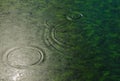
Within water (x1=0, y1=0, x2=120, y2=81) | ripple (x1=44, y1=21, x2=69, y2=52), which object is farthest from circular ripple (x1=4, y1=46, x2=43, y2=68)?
ripple (x1=44, y1=21, x2=69, y2=52)

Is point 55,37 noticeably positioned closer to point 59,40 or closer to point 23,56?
point 59,40

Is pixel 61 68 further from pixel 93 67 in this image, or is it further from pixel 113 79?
pixel 113 79

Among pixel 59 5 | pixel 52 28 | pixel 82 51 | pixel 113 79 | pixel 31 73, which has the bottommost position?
pixel 113 79

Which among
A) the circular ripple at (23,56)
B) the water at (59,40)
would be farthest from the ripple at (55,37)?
the circular ripple at (23,56)

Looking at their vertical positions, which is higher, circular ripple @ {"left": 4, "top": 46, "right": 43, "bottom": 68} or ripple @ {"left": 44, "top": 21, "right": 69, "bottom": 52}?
ripple @ {"left": 44, "top": 21, "right": 69, "bottom": 52}

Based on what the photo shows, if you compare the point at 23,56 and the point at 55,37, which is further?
the point at 55,37

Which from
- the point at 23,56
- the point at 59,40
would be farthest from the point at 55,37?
the point at 23,56

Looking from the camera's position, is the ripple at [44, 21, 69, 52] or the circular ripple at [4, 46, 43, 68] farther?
the ripple at [44, 21, 69, 52]

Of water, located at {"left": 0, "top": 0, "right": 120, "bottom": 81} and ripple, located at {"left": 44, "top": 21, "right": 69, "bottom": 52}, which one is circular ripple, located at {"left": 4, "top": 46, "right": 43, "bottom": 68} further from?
ripple, located at {"left": 44, "top": 21, "right": 69, "bottom": 52}

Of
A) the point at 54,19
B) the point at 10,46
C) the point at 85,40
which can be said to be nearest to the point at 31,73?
the point at 10,46
